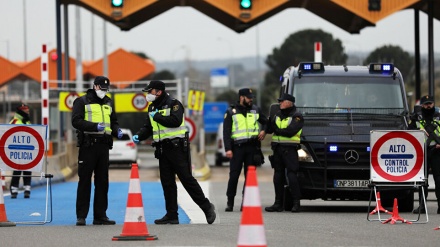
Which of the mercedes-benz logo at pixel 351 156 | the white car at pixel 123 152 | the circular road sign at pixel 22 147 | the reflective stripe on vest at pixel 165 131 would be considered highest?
the reflective stripe on vest at pixel 165 131

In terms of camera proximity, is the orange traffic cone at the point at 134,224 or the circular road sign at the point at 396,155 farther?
the circular road sign at the point at 396,155

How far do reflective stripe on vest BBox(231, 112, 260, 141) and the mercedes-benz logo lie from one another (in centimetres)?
139

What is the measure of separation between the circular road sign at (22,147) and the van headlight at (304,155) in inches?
166

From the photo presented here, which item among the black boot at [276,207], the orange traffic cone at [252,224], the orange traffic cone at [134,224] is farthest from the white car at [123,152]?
the orange traffic cone at [252,224]

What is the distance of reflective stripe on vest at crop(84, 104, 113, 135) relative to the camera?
15.2 meters

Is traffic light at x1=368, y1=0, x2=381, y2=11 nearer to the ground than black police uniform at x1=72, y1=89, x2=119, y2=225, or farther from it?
farther from it

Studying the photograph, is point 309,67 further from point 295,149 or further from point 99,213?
point 99,213

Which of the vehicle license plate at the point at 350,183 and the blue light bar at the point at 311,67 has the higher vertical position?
the blue light bar at the point at 311,67

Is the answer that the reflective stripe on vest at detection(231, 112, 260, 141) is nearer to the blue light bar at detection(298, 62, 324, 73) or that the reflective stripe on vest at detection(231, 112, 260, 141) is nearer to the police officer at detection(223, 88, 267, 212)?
the police officer at detection(223, 88, 267, 212)

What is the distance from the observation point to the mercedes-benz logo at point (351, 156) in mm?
17766

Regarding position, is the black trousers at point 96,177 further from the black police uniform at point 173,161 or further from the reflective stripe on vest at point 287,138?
the reflective stripe on vest at point 287,138

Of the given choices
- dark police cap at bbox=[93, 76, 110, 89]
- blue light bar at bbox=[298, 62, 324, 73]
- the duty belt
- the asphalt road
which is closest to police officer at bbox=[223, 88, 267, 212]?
the asphalt road

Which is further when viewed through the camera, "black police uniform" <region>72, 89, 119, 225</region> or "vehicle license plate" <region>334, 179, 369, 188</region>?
"vehicle license plate" <region>334, 179, 369, 188</region>

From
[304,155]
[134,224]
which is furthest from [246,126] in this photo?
[134,224]
